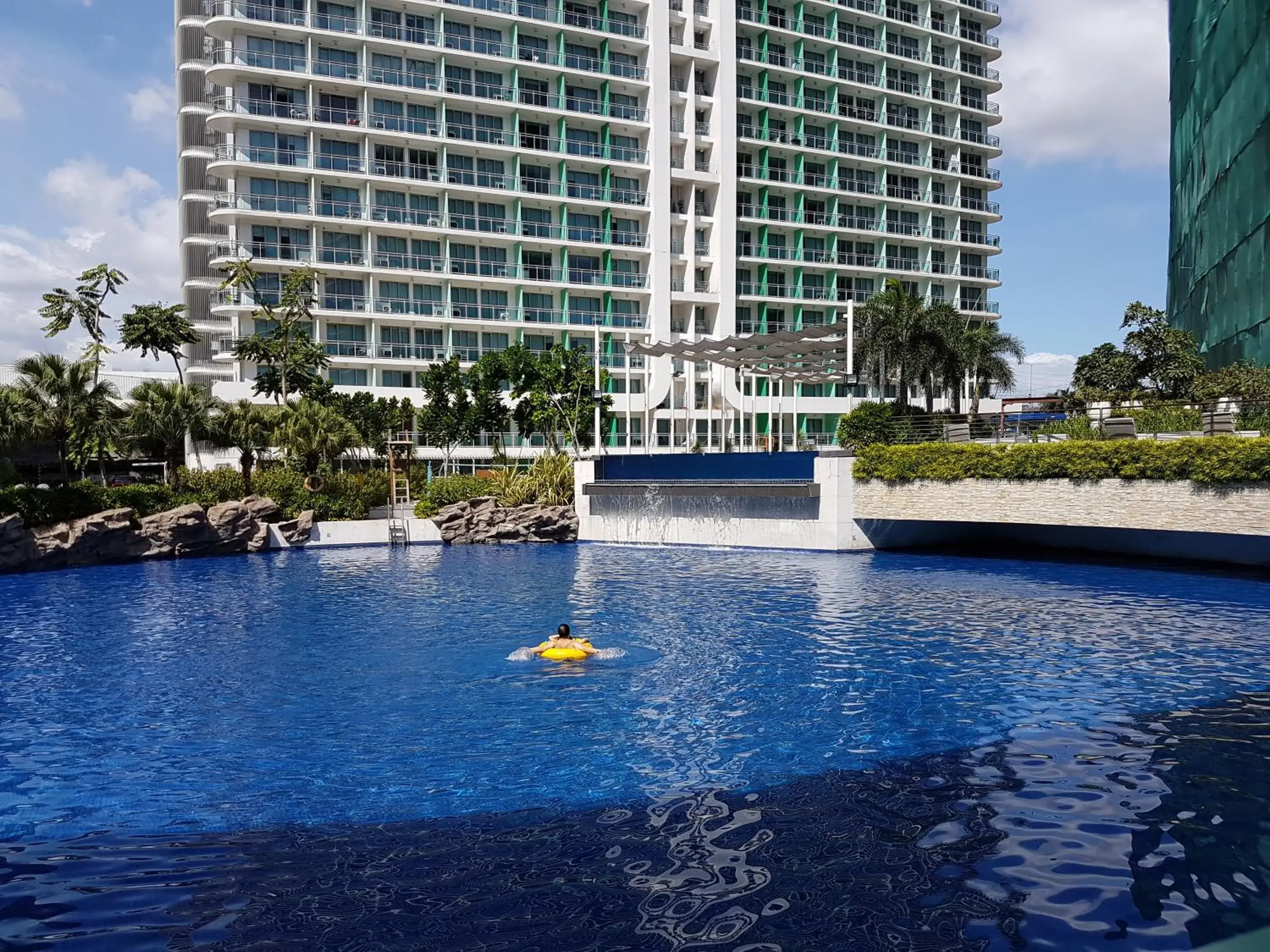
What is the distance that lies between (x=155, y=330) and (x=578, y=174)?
1160 inches

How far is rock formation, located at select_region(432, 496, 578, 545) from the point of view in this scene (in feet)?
110

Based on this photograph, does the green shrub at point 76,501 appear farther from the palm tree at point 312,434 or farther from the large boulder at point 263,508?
the palm tree at point 312,434

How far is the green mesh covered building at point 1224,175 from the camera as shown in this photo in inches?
1369

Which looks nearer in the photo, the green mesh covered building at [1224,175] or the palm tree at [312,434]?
the palm tree at [312,434]

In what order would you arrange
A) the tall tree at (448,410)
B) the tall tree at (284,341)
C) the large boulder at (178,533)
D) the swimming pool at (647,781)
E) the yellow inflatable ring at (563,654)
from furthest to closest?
1. the tall tree at (284,341)
2. the tall tree at (448,410)
3. the large boulder at (178,533)
4. the yellow inflatable ring at (563,654)
5. the swimming pool at (647,781)

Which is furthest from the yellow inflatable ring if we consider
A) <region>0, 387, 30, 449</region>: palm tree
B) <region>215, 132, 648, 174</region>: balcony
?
<region>215, 132, 648, 174</region>: balcony

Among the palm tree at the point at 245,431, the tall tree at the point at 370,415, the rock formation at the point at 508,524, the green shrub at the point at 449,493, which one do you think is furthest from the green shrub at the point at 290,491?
the tall tree at the point at 370,415

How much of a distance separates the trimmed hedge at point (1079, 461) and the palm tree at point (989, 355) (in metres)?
20.9

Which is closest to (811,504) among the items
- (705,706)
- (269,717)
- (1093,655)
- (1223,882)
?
(1093,655)

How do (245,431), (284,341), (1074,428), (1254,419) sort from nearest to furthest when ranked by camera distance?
(1254,419)
(1074,428)
(245,431)
(284,341)

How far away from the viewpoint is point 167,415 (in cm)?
3177

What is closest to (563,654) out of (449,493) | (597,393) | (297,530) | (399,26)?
(297,530)

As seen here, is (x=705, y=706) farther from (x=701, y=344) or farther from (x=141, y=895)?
(x=701, y=344)

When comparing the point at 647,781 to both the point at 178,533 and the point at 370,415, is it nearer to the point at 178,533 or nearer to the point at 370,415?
the point at 178,533
